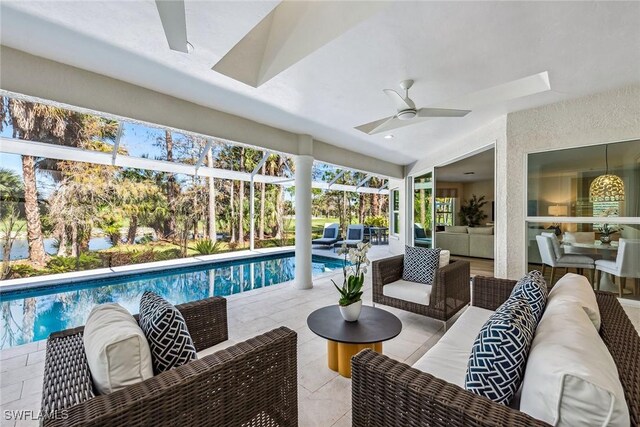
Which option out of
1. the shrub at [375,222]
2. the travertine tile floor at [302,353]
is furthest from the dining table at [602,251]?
the shrub at [375,222]

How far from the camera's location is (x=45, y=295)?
5016mm

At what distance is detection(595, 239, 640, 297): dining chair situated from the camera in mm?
3174

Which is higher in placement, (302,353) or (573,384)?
(573,384)

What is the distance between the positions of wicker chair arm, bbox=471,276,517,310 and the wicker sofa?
0.95 metres

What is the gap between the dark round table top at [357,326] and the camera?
2.08 m

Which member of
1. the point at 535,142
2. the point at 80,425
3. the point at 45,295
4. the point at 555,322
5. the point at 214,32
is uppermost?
the point at 214,32

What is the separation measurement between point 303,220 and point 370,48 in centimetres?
304

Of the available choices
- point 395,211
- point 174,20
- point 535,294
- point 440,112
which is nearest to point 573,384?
point 535,294

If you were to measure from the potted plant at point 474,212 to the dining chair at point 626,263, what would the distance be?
7141mm

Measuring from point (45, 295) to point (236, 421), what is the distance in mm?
6044

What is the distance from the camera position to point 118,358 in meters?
1.05

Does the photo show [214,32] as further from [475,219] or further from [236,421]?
[475,219]

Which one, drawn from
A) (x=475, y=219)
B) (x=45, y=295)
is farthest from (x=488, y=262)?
(x=45, y=295)

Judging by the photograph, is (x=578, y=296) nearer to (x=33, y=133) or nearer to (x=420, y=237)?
(x=420, y=237)
